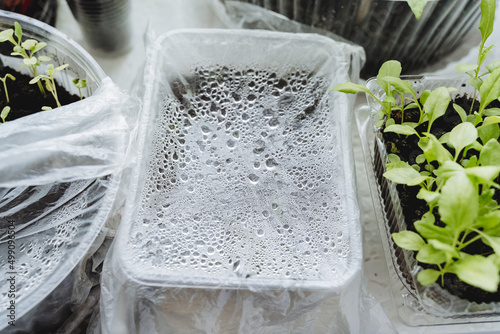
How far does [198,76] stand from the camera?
762 mm

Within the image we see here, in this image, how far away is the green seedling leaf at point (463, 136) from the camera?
490mm

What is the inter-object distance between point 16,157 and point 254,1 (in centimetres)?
51

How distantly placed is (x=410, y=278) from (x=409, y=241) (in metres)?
0.11

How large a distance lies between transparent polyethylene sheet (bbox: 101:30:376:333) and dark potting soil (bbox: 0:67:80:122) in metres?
0.13

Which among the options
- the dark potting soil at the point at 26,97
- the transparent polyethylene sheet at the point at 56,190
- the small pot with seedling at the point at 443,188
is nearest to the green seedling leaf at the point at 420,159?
the small pot with seedling at the point at 443,188

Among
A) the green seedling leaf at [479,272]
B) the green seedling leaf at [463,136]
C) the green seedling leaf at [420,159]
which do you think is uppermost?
the green seedling leaf at [463,136]

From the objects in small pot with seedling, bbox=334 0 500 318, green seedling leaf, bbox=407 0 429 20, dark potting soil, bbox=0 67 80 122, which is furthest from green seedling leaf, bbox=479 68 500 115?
dark potting soil, bbox=0 67 80 122

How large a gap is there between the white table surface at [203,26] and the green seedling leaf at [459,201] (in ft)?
0.77

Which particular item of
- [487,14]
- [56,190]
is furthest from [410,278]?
[56,190]

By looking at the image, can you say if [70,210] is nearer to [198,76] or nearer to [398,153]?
[198,76]

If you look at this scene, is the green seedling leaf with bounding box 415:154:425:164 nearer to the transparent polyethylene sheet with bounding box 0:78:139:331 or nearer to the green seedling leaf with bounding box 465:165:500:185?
the green seedling leaf with bounding box 465:165:500:185

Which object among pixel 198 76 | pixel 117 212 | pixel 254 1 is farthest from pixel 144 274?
pixel 254 1

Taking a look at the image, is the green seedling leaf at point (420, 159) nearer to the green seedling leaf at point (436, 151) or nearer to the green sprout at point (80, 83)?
the green seedling leaf at point (436, 151)

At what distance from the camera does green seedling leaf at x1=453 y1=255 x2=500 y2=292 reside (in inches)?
15.9
